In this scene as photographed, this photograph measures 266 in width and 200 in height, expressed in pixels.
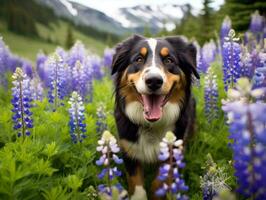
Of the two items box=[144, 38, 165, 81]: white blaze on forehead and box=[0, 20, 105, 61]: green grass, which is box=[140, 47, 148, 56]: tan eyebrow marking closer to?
box=[144, 38, 165, 81]: white blaze on forehead

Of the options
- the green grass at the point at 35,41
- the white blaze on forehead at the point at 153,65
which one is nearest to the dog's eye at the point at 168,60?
the white blaze on forehead at the point at 153,65

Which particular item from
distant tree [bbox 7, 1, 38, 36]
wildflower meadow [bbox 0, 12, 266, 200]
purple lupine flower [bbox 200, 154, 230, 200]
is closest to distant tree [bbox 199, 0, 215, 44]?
wildflower meadow [bbox 0, 12, 266, 200]

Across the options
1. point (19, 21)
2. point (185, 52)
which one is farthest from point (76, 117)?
point (19, 21)

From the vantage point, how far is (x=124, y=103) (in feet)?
13.3

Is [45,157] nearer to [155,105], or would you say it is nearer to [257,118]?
[155,105]

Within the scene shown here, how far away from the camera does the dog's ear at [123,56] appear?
4.12 metres

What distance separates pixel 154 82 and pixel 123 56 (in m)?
0.90

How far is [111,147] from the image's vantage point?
92.0 inches

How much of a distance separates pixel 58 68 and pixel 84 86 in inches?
38.8

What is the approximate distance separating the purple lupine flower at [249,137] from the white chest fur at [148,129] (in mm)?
1839

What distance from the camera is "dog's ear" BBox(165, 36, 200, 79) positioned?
13.4ft

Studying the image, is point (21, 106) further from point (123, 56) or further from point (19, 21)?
point (19, 21)

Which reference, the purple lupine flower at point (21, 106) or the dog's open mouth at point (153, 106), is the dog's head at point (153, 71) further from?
the purple lupine flower at point (21, 106)

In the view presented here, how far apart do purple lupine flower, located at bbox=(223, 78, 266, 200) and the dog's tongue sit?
160cm
